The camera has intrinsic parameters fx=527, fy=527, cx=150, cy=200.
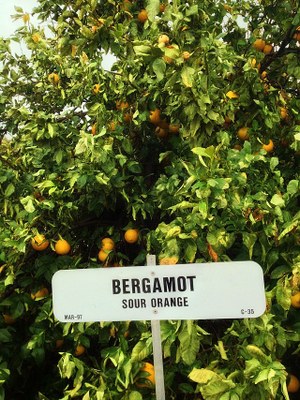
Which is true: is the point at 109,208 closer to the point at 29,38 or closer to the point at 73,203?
the point at 73,203

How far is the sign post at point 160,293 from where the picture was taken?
130 centimetres

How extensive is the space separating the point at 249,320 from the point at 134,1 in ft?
4.78

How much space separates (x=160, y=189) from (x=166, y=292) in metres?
0.64

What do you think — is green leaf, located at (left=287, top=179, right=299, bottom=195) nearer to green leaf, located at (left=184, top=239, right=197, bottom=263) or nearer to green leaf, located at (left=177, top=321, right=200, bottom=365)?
green leaf, located at (left=184, top=239, right=197, bottom=263)

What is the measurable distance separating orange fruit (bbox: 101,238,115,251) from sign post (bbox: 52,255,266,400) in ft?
2.23

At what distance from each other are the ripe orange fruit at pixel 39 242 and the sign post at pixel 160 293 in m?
0.58

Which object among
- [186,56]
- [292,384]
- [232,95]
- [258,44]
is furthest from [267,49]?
[292,384]

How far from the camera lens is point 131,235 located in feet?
6.93

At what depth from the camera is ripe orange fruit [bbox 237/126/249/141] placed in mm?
2108

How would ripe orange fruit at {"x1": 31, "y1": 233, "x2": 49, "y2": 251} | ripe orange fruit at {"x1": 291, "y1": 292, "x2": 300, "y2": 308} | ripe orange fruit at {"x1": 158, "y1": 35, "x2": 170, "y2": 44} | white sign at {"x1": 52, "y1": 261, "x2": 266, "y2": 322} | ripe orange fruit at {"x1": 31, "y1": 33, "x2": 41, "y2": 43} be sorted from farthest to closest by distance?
ripe orange fruit at {"x1": 31, "y1": 33, "x2": 41, "y2": 43} → ripe orange fruit at {"x1": 31, "y1": 233, "x2": 49, "y2": 251} → ripe orange fruit at {"x1": 158, "y1": 35, "x2": 170, "y2": 44} → ripe orange fruit at {"x1": 291, "y1": 292, "x2": 300, "y2": 308} → white sign at {"x1": 52, "y1": 261, "x2": 266, "y2": 322}

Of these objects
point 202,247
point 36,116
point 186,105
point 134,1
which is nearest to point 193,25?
point 186,105

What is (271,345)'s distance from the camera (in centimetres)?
145

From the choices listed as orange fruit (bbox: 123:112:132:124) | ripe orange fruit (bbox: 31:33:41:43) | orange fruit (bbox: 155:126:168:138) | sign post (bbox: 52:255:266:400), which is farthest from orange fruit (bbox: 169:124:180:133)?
ripe orange fruit (bbox: 31:33:41:43)

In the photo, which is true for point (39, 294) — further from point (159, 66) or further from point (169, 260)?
point (159, 66)
